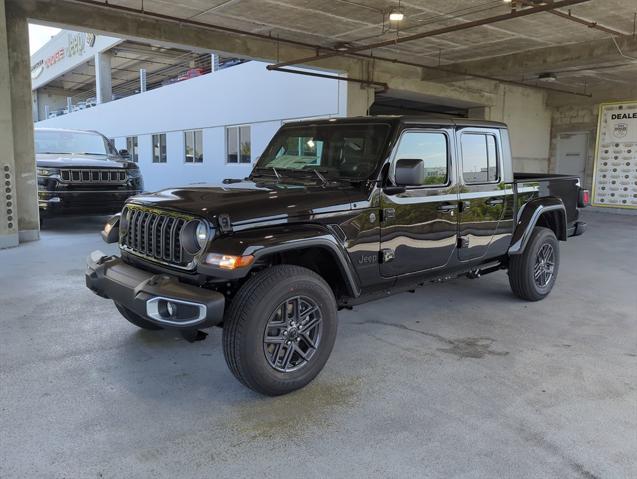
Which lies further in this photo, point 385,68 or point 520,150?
point 520,150

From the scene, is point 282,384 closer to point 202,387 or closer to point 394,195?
point 202,387

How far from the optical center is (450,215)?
4.32m

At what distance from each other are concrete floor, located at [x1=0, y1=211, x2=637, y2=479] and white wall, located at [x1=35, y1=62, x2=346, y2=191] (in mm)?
8476

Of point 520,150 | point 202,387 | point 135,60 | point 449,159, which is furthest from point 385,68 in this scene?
point 135,60

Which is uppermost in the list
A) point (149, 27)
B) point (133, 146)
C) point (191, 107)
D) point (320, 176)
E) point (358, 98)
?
point (149, 27)

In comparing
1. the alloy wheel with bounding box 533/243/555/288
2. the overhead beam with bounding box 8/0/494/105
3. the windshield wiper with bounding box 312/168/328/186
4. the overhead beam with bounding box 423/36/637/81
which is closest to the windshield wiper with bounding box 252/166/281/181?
the windshield wiper with bounding box 312/168/328/186

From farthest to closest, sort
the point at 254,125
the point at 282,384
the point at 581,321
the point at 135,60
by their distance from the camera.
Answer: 1. the point at 135,60
2. the point at 254,125
3. the point at 581,321
4. the point at 282,384

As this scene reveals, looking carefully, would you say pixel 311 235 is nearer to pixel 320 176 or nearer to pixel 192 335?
pixel 320 176

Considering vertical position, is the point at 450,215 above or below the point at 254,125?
below

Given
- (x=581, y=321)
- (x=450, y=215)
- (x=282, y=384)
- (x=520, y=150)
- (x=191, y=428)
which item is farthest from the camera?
(x=520, y=150)

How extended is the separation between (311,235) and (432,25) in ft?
24.2

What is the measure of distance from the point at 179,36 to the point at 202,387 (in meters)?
7.98

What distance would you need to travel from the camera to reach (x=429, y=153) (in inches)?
164

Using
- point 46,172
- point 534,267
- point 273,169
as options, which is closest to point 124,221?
point 273,169
